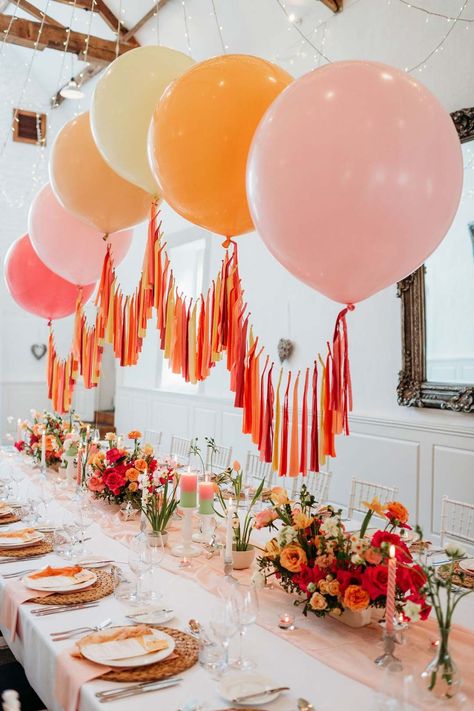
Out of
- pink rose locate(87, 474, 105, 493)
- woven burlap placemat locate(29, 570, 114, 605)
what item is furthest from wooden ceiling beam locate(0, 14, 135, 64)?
woven burlap placemat locate(29, 570, 114, 605)

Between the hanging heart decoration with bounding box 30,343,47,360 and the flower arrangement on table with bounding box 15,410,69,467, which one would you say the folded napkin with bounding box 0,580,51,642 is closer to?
the flower arrangement on table with bounding box 15,410,69,467

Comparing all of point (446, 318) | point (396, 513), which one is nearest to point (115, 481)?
point (396, 513)

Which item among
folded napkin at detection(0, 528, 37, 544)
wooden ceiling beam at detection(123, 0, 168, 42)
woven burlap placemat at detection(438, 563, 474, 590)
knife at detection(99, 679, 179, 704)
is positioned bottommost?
knife at detection(99, 679, 179, 704)

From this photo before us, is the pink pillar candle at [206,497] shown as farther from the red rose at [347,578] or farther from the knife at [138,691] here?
the knife at [138,691]

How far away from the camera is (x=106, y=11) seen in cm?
788

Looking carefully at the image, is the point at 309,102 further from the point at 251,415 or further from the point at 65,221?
the point at 65,221

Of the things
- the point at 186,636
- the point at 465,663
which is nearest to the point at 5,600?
the point at 186,636

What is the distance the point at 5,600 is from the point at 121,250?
226 cm

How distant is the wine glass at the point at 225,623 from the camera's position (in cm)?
168

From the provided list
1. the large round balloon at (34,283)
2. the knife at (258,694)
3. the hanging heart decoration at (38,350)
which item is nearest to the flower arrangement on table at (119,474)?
the large round balloon at (34,283)

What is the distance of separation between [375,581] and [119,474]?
163cm

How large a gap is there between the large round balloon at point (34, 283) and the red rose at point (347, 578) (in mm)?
2800

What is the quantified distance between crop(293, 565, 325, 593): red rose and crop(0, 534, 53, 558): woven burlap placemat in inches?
44.4

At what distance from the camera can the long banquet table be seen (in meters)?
1.56
